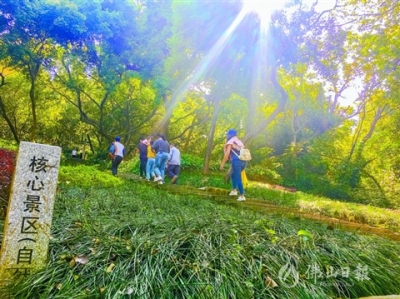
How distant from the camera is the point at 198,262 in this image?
2.43m

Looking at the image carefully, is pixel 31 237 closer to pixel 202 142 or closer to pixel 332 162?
pixel 332 162

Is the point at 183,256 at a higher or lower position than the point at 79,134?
lower

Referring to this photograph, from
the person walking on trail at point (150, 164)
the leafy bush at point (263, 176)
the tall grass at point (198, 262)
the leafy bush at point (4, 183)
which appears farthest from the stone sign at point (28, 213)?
the leafy bush at point (263, 176)

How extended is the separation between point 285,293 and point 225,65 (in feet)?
36.8

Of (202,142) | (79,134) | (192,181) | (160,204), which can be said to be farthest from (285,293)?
(79,134)

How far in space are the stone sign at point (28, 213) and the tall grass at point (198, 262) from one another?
0.13 meters

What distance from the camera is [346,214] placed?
6844mm

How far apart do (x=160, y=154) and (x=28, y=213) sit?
6.74 metres

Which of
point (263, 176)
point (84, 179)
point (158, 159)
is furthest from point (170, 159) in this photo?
point (263, 176)

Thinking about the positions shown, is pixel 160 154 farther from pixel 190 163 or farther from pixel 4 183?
pixel 190 163

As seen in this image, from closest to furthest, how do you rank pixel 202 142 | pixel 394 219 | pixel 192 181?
pixel 394 219 < pixel 192 181 < pixel 202 142

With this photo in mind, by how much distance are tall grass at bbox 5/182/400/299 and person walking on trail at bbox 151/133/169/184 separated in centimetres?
543

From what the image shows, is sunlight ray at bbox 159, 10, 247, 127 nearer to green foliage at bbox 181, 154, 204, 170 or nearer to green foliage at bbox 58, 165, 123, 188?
green foliage at bbox 181, 154, 204, 170

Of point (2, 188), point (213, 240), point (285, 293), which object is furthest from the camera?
point (2, 188)
